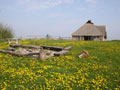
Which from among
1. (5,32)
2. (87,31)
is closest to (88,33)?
(87,31)

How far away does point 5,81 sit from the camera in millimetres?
6305

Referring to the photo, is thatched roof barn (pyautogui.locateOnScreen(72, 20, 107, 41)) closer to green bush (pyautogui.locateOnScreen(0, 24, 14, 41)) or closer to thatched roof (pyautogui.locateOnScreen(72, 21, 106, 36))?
thatched roof (pyautogui.locateOnScreen(72, 21, 106, 36))

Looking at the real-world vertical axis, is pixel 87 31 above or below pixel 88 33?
above

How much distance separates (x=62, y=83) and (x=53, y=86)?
1.83 feet

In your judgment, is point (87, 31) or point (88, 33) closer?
point (88, 33)

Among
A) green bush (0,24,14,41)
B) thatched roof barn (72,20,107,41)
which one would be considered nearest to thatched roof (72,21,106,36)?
thatched roof barn (72,20,107,41)

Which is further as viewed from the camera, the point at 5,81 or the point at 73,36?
the point at 73,36

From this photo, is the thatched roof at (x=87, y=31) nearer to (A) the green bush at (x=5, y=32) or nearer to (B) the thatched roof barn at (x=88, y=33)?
(B) the thatched roof barn at (x=88, y=33)

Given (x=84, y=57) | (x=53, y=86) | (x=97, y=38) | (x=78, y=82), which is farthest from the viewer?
(x=97, y=38)

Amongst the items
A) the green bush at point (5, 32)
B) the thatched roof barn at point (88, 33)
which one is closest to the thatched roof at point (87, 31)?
the thatched roof barn at point (88, 33)

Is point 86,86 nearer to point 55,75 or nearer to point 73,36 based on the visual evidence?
point 55,75

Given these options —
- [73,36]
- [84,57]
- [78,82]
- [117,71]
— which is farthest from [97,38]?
[78,82]

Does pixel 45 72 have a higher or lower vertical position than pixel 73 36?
lower

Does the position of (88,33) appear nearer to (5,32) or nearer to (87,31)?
(87,31)
